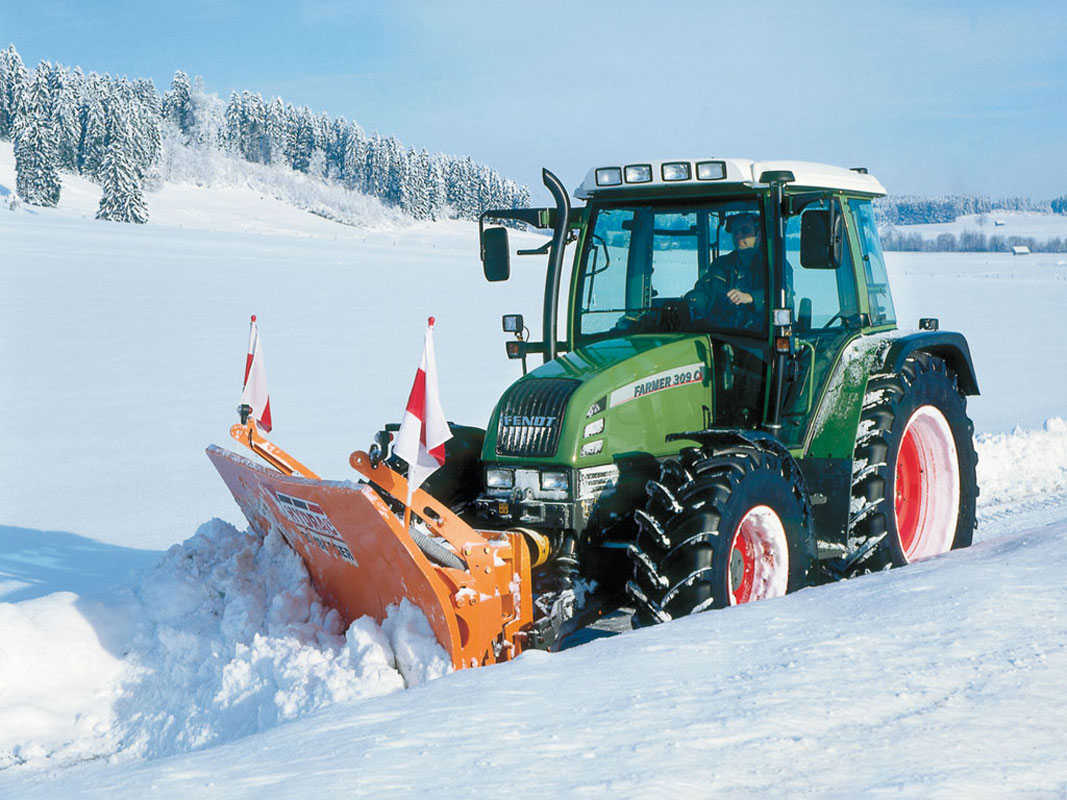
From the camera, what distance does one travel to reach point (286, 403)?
46.2ft

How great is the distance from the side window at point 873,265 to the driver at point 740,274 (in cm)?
94

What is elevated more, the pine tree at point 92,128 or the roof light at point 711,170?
the pine tree at point 92,128

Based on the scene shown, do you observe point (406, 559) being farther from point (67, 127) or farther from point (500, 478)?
point (67, 127)

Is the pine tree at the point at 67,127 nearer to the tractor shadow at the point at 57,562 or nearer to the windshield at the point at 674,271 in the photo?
the tractor shadow at the point at 57,562

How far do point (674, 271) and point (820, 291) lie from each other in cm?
81

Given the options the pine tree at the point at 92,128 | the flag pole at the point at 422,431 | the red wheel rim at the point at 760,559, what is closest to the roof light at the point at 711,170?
the red wheel rim at the point at 760,559

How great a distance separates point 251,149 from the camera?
10481cm

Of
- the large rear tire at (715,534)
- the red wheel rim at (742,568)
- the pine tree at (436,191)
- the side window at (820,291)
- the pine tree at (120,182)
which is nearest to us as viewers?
the large rear tire at (715,534)

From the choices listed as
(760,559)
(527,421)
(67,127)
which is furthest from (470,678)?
(67,127)

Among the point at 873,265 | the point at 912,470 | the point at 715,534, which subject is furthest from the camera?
the point at 912,470

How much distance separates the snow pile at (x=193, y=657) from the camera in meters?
4.48

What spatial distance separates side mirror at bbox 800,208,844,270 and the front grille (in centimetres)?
120

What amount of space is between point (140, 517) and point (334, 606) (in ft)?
13.3

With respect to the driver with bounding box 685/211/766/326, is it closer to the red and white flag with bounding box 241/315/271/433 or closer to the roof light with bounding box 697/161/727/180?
the roof light with bounding box 697/161/727/180
